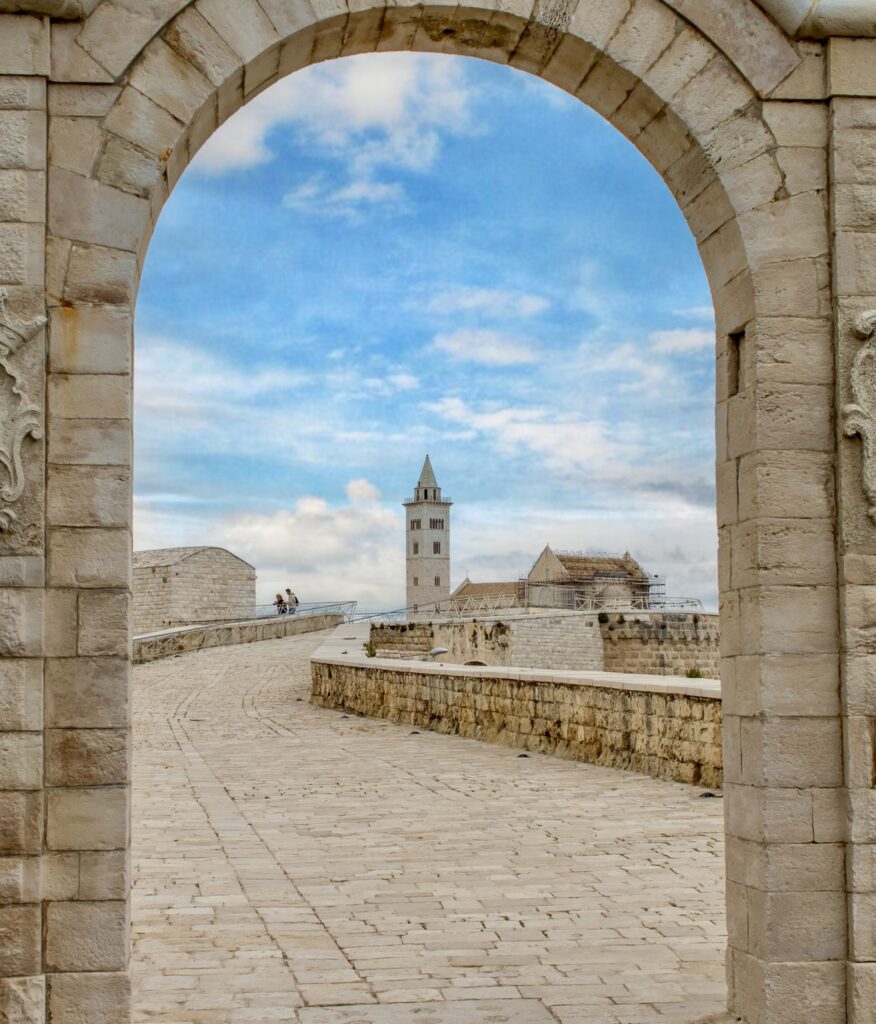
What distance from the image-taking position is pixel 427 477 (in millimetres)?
101938

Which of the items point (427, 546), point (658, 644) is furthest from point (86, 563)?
point (427, 546)

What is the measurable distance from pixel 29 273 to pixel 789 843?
12.0 feet

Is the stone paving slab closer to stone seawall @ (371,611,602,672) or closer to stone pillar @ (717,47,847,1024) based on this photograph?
stone pillar @ (717,47,847,1024)

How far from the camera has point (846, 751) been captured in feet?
15.8

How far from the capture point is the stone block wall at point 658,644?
31781 millimetres

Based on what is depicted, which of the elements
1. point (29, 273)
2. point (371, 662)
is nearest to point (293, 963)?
point (29, 273)

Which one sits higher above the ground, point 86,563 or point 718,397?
point 718,397

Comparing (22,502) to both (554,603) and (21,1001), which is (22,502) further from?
(554,603)

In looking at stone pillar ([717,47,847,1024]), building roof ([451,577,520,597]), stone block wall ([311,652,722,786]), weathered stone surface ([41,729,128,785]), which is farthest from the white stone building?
building roof ([451,577,520,597])

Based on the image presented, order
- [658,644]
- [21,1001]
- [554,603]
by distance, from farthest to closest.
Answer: [554,603] < [658,644] < [21,1001]

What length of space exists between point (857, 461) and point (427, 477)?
3824 inches

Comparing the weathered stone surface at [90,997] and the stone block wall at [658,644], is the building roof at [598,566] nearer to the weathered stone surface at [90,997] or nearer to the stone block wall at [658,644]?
the stone block wall at [658,644]

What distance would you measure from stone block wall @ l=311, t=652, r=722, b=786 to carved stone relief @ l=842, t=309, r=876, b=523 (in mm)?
5051

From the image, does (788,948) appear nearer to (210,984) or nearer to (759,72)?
(210,984)
